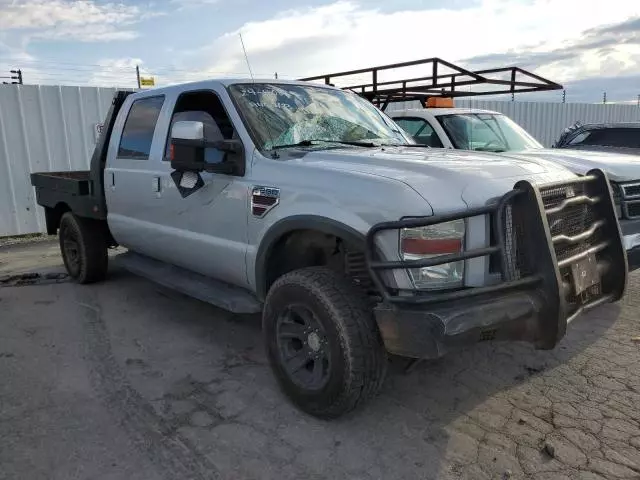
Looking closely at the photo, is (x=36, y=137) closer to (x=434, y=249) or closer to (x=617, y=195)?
(x=434, y=249)

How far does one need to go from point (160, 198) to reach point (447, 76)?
16.9ft

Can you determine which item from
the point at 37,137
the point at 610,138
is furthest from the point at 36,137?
the point at 610,138

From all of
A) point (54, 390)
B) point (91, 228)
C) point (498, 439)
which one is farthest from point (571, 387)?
point (91, 228)

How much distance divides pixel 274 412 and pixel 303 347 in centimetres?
43

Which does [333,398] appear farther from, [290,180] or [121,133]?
[121,133]

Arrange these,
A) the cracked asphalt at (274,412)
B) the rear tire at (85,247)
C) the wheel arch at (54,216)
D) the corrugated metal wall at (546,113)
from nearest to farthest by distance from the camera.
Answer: the cracked asphalt at (274,412) → the rear tire at (85,247) → the wheel arch at (54,216) → the corrugated metal wall at (546,113)

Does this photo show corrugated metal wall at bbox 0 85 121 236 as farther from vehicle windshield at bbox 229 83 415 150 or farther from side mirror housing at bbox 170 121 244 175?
side mirror housing at bbox 170 121 244 175

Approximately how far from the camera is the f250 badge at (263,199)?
3.34 metres

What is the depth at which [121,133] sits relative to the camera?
5152 mm

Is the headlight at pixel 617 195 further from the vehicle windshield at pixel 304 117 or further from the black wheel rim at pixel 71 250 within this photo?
the black wheel rim at pixel 71 250

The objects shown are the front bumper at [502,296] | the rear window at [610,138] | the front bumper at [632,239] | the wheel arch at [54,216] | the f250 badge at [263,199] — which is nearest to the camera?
the front bumper at [502,296]

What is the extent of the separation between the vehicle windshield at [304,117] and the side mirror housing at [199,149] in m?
0.18

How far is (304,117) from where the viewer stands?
154 inches

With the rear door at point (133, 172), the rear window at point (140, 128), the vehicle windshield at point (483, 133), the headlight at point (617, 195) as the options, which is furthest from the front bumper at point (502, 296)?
the vehicle windshield at point (483, 133)
